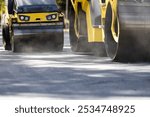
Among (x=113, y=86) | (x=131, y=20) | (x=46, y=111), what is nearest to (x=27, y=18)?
(x=131, y=20)

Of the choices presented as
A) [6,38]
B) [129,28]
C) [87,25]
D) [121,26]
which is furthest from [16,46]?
[129,28]

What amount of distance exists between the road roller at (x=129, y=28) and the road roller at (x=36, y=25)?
187 inches

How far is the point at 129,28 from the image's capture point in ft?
41.4

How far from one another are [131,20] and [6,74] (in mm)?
2750

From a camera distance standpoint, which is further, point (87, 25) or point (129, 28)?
point (87, 25)

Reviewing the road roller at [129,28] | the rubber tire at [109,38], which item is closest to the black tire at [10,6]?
the rubber tire at [109,38]

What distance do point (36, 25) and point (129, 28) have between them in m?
6.09

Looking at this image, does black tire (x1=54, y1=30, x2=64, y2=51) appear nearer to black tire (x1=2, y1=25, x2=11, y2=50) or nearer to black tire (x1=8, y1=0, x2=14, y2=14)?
black tire (x1=8, y1=0, x2=14, y2=14)

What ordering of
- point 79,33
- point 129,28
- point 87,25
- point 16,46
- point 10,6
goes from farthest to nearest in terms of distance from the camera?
1. point 10,6
2. point 16,46
3. point 79,33
4. point 87,25
5. point 129,28

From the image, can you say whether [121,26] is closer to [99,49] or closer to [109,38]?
[109,38]

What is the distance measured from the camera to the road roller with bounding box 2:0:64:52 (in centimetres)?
1817

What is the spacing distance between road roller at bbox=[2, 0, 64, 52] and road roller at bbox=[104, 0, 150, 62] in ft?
15.6

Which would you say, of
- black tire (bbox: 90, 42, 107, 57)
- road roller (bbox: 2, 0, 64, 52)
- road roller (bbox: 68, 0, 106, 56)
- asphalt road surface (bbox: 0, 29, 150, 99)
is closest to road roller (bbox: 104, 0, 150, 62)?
asphalt road surface (bbox: 0, 29, 150, 99)

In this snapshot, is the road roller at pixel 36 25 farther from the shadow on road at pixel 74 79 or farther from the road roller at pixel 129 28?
the road roller at pixel 129 28
